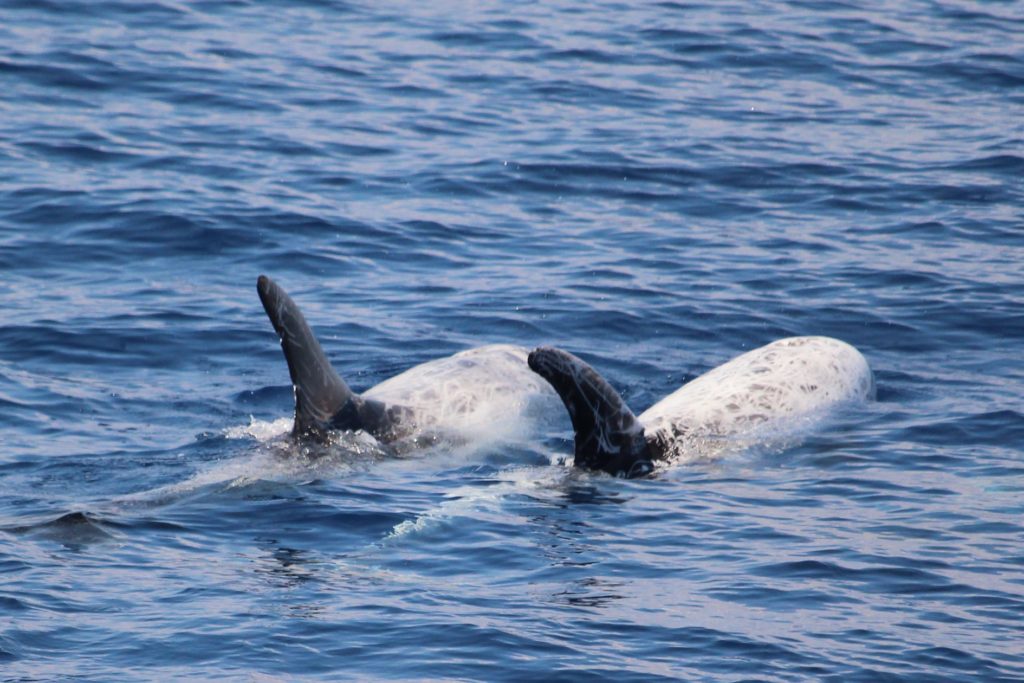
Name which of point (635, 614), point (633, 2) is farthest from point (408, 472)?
point (633, 2)

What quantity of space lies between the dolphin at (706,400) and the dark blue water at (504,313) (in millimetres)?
387

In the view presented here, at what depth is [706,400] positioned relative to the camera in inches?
591

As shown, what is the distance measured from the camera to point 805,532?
11766mm

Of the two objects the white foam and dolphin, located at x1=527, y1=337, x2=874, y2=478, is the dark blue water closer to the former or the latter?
the white foam

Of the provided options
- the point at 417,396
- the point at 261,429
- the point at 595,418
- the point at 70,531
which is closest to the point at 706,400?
the point at 595,418

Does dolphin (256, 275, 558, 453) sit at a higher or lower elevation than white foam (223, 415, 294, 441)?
higher

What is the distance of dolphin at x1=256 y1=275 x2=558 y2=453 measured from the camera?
13.5 metres

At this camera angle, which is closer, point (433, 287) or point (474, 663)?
point (474, 663)

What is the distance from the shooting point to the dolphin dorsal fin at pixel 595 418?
1302 centimetres

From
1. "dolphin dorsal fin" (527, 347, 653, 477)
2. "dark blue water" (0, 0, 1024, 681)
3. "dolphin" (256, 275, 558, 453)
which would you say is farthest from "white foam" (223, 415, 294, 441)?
"dolphin dorsal fin" (527, 347, 653, 477)

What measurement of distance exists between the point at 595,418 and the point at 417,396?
87.5 inches

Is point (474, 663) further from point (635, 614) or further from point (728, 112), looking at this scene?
point (728, 112)

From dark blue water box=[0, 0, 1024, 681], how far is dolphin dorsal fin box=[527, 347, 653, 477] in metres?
0.34

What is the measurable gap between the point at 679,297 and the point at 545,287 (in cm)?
160
